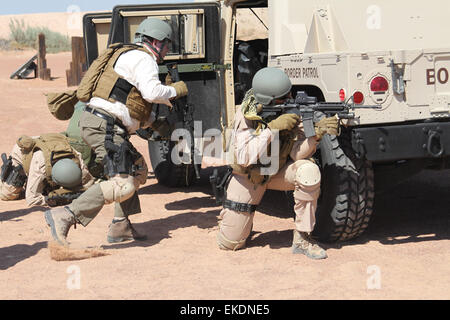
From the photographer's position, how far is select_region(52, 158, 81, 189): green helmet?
656cm

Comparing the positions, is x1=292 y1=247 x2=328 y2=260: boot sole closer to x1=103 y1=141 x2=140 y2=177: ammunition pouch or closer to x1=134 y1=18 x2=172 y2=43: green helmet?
x1=103 y1=141 x2=140 y2=177: ammunition pouch

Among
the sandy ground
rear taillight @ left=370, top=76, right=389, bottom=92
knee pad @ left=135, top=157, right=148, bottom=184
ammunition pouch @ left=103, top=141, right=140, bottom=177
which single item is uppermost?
rear taillight @ left=370, top=76, right=389, bottom=92

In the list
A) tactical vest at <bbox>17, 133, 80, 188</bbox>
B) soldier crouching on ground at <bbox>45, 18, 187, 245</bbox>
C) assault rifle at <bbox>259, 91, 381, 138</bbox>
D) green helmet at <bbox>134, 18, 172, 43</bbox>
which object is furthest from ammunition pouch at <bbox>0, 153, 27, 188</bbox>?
assault rifle at <bbox>259, 91, 381, 138</bbox>

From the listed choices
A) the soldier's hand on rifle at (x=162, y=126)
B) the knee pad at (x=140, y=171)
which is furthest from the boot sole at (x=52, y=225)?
the soldier's hand on rifle at (x=162, y=126)

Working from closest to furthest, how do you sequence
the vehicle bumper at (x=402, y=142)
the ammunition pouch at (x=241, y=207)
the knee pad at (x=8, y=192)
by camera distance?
the vehicle bumper at (x=402, y=142) < the ammunition pouch at (x=241, y=207) < the knee pad at (x=8, y=192)

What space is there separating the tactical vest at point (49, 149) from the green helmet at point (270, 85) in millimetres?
2779

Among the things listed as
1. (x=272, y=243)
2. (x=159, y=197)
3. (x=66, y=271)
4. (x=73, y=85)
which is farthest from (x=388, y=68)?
(x=73, y=85)

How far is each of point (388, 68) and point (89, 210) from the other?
2309mm

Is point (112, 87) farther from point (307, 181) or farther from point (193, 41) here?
point (307, 181)

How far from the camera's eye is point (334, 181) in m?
4.71

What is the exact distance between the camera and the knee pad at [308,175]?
181 inches

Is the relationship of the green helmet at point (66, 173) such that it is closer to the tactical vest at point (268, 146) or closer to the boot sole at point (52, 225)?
the boot sole at point (52, 225)

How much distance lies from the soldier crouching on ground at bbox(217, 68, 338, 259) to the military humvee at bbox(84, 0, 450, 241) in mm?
181
